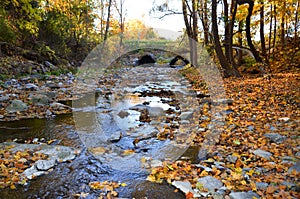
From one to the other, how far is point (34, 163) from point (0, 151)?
2.04ft

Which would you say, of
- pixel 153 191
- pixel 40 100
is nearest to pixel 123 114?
pixel 40 100

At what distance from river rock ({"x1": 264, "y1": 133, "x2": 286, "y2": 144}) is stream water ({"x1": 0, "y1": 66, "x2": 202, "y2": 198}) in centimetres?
106

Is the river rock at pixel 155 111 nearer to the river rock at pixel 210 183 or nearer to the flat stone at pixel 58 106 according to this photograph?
the flat stone at pixel 58 106

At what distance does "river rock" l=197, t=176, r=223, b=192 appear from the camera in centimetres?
227

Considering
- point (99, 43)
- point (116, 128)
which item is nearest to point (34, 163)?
point (116, 128)

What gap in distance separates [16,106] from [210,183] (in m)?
4.44

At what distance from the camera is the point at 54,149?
3.19 metres

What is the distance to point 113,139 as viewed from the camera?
361cm

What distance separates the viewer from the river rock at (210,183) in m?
2.27

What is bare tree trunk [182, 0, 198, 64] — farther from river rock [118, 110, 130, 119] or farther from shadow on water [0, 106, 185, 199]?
shadow on water [0, 106, 185, 199]

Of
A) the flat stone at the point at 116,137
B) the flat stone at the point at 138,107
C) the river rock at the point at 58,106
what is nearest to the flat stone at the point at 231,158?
the flat stone at the point at 116,137

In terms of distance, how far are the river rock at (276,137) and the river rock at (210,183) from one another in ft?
3.91

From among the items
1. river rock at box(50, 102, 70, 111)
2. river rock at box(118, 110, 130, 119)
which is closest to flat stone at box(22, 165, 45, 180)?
river rock at box(118, 110, 130, 119)

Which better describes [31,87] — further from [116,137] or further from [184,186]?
[184,186]
